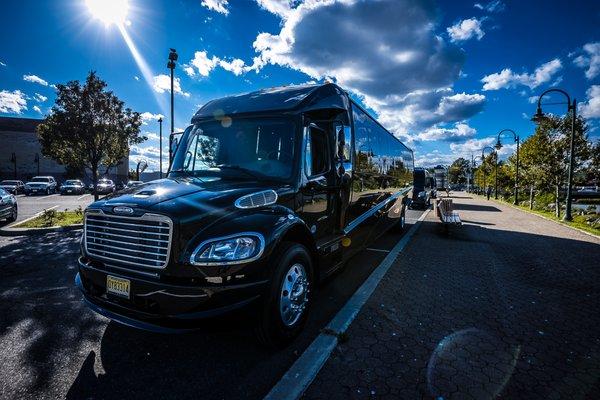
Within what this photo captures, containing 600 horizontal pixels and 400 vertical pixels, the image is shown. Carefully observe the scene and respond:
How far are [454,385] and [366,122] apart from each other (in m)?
5.07

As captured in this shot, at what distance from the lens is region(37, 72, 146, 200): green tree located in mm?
12352

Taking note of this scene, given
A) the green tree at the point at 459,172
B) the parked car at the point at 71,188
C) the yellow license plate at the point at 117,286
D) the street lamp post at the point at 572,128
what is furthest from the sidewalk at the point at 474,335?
the green tree at the point at 459,172

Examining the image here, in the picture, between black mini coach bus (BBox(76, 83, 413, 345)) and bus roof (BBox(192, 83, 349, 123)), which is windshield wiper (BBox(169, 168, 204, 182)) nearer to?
black mini coach bus (BBox(76, 83, 413, 345))

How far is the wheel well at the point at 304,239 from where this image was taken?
11.9ft

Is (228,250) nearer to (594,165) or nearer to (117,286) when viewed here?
(117,286)

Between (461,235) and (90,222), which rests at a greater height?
(90,222)

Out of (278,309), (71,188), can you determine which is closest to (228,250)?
(278,309)

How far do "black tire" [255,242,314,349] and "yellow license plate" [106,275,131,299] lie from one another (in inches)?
48.1

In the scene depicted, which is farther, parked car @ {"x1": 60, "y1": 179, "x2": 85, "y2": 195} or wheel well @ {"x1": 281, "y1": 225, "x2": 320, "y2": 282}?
parked car @ {"x1": 60, "y1": 179, "x2": 85, "y2": 195}

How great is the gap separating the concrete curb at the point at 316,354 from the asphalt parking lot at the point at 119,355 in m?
0.11

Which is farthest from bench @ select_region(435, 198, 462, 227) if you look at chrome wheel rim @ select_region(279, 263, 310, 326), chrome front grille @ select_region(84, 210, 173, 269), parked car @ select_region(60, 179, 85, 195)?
parked car @ select_region(60, 179, 85, 195)

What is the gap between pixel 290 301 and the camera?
11.7 feet

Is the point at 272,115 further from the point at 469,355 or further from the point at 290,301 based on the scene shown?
the point at 469,355

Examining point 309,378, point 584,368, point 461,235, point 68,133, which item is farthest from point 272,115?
point 68,133
